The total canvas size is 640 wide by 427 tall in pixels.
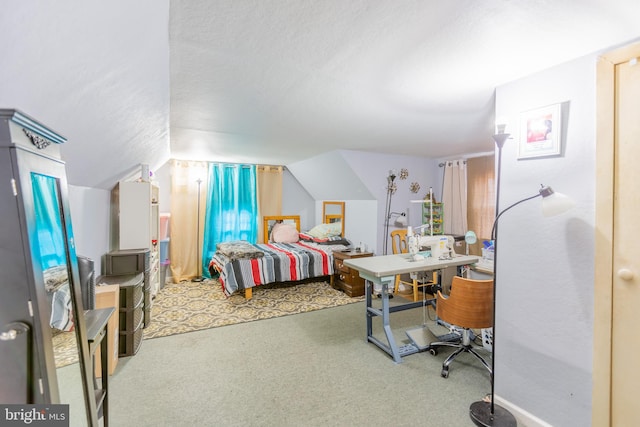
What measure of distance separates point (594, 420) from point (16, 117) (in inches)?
113

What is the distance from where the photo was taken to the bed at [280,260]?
418 centimetres

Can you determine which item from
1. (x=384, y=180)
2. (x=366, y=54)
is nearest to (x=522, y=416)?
(x=366, y=54)

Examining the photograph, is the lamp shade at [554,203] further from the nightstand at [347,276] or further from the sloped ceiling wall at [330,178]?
the sloped ceiling wall at [330,178]

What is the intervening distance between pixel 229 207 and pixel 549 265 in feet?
16.7

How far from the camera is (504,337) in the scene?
2.08 m

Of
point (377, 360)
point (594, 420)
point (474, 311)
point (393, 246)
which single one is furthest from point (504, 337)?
point (393, 246)

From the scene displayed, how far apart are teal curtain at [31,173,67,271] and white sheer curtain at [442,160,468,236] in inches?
200

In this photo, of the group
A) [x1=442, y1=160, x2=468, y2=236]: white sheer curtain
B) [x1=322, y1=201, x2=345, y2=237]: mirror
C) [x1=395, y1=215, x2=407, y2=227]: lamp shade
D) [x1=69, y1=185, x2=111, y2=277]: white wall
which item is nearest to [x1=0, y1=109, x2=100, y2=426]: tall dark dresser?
[x1=69, y1=185, x2=111, y2=277]: white wall

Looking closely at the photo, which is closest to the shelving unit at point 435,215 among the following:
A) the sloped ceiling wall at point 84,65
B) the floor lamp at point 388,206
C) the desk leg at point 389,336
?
the floor lamp at point 388,206

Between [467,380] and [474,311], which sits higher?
[474,311]

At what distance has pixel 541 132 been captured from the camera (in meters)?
1.84

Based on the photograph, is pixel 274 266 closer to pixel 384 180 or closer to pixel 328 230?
pixel 328 230

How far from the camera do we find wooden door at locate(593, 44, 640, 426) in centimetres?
149

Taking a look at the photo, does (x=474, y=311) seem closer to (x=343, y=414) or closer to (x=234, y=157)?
(x=343, y=414)
